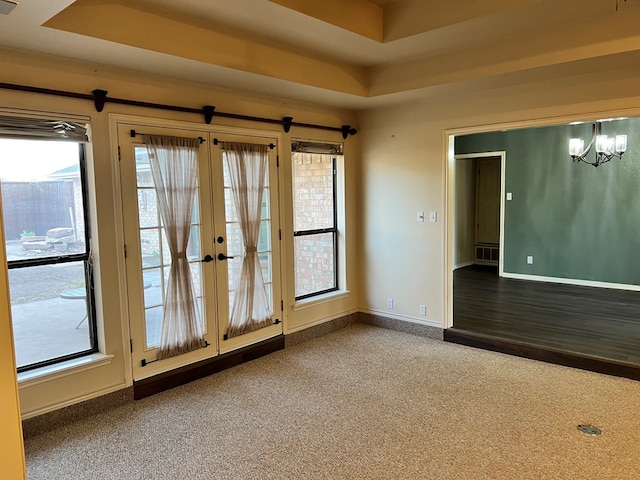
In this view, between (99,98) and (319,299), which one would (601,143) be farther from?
(99,98)

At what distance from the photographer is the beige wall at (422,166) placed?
3.87 meters

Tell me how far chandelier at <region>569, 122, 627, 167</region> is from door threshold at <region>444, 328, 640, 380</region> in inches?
142

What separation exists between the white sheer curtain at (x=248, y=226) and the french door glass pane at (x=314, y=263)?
68 cm

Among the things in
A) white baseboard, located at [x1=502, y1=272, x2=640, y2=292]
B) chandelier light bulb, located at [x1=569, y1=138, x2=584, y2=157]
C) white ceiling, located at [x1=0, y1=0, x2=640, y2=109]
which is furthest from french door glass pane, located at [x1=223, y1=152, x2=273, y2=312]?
white baseboard, located at [x1=502, y1=272, x2=640, y2=292]

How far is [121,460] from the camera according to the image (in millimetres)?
2715

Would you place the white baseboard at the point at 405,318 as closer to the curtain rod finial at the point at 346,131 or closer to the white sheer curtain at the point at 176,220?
the curtain rod finial at the point at 346,131

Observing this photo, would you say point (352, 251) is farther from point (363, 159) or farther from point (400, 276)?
point (363, 159)

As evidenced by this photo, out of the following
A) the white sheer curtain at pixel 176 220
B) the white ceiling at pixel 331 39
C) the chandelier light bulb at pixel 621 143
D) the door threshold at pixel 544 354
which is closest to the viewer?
the white ceiling at pixel 331 39

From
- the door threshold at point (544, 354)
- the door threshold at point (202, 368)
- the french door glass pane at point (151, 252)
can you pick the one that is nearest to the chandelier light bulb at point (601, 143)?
the door threshold at point (544, 354)

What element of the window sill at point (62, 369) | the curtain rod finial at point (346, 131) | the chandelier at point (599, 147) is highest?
the curtain rod finial at point (346, 131)

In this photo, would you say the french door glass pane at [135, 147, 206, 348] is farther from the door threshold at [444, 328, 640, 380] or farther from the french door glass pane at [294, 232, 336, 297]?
the door threshold at [444, 328, 640, 380]

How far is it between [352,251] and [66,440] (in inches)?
135

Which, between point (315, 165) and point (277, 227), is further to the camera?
point (315, 165)

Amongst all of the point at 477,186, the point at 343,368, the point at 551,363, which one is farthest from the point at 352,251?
the point at 477,186
